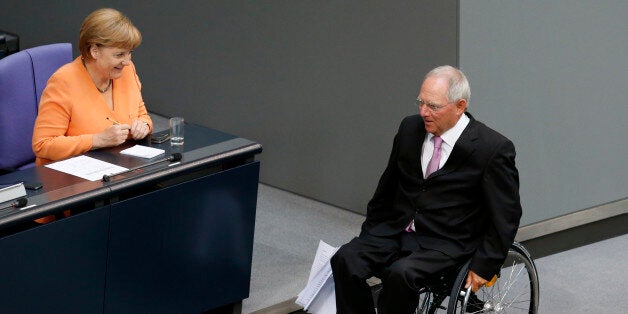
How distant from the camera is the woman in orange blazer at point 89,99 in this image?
4.64m

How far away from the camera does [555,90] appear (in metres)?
5.75

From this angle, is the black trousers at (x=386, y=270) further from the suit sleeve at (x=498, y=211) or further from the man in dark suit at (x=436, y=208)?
the suit sleeve at (x=498, y=211)

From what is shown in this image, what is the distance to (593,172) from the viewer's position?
6.04 metres

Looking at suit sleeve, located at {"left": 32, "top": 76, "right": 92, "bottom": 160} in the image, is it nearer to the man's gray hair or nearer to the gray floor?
the gray floor

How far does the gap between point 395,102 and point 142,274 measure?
1.84 metres

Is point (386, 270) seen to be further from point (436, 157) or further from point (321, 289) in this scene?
point (436, 157)

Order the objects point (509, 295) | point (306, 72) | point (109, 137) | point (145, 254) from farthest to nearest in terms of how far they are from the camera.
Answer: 1. point (306, 72)
2. point (509, 295)
3. point (109, 137)
4. point (145, 254)

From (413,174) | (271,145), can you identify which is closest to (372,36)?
(271,145)

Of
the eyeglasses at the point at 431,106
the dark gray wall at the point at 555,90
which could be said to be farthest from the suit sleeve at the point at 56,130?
the dark gray wall at the point at 555,90

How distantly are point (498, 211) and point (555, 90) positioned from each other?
1.65m

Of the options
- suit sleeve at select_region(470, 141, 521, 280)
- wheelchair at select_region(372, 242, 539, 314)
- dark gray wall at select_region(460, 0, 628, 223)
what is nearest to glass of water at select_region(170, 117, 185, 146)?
wheelchair at select_region(372, 242, 539, 314)

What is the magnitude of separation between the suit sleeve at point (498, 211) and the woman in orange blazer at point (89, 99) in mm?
1486

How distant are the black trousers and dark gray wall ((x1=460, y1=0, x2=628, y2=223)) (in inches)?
51.5

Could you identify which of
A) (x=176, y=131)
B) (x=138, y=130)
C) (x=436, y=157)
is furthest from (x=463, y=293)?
(x=138, y=130)
